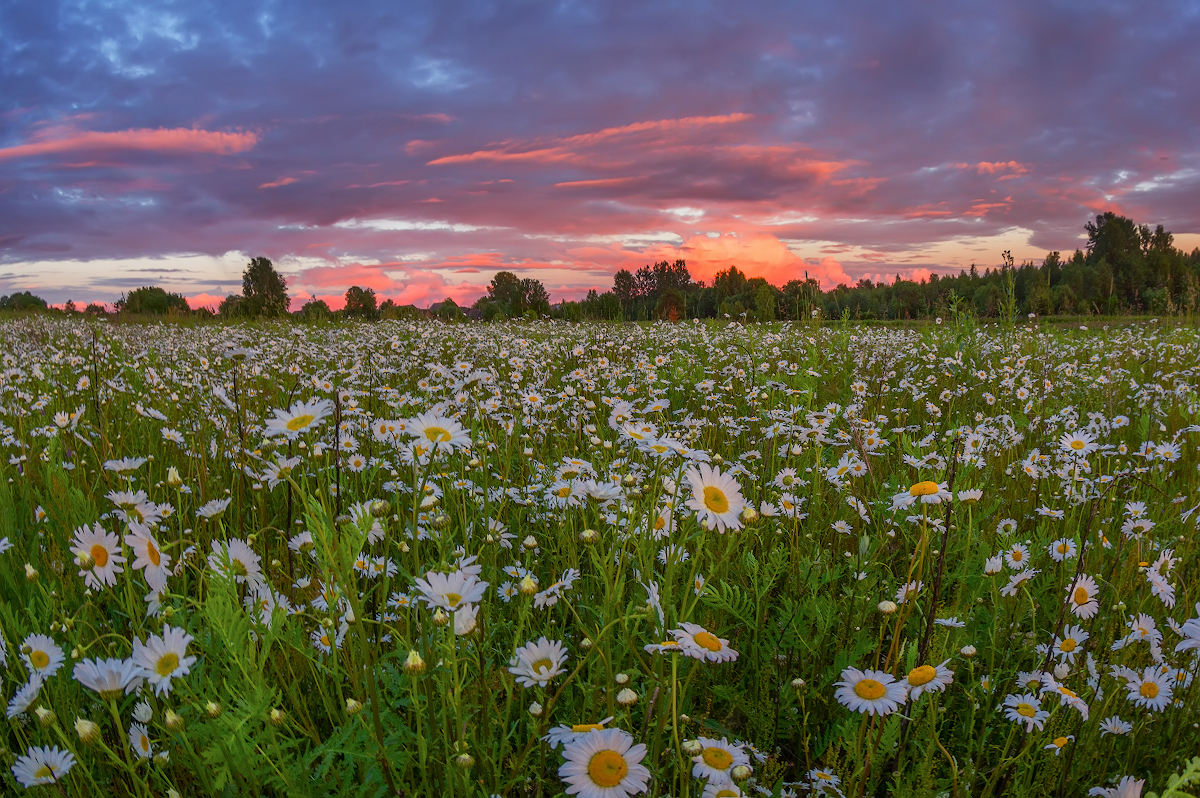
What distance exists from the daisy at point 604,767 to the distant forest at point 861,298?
7.93 m

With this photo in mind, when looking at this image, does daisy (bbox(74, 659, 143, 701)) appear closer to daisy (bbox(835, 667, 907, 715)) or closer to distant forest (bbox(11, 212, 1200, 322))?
daisy (bbox(835, 667, 907, 715))

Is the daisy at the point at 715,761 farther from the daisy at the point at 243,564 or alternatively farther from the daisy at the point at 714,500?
the daisy at the point at 243,564

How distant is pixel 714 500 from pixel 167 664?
107 cm

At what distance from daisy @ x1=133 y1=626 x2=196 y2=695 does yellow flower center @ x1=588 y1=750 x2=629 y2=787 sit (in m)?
0.72

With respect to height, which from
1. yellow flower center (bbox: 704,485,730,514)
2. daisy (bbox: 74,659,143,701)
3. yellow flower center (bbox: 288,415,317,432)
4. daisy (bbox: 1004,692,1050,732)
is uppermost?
yellow flower center (bbox: 288,415,317,432)

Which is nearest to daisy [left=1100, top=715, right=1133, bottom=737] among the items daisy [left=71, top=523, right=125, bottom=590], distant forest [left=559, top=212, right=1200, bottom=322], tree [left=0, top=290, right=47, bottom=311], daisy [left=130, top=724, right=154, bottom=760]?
daisy [left=130, top=724, right=154, bottom=760]

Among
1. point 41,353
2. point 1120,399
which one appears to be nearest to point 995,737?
point 1120,399

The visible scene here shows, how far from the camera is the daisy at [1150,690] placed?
146cm

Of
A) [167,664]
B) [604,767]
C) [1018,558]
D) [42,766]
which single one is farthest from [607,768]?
[1018,558]

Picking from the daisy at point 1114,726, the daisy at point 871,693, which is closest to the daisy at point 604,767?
the daisy at point 871,693

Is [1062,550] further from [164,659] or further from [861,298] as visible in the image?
[861,298]

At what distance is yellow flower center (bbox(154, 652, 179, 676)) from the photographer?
1154 millimetres

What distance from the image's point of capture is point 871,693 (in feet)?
3.86

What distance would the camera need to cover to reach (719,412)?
4.62m
